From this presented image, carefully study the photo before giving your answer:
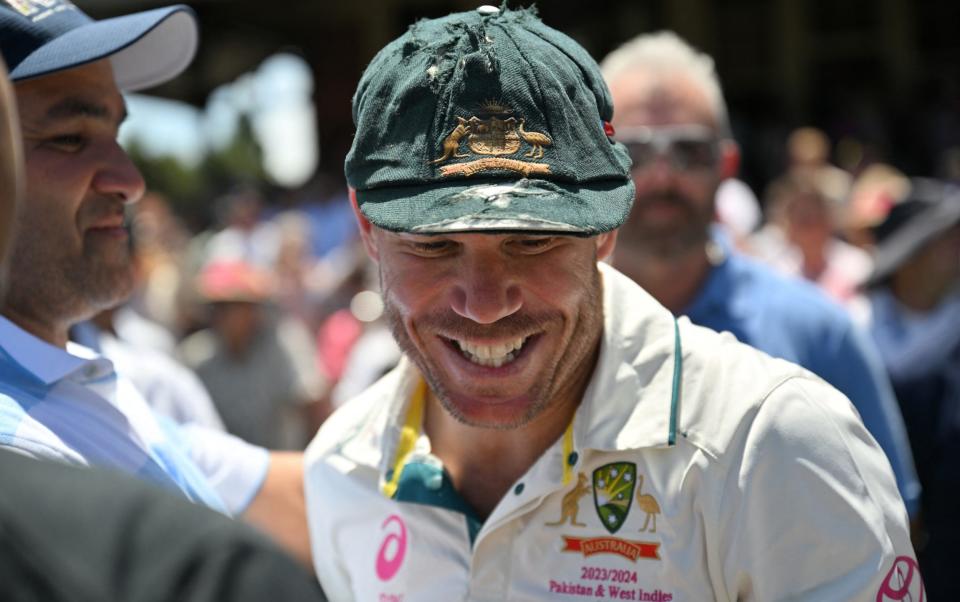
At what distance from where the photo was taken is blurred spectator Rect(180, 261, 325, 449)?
7.05m

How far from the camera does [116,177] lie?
2412 mm

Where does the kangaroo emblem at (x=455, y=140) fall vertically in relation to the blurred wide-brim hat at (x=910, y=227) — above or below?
above

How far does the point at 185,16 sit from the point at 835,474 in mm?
1694

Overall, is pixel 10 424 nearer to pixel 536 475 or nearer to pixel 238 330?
pixel 536 475

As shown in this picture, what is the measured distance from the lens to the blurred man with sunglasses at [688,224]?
3328 millimetres

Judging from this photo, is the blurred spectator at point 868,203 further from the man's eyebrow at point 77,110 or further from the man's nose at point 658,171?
the man's eyebrow at point 77,110

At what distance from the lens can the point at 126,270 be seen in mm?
2471

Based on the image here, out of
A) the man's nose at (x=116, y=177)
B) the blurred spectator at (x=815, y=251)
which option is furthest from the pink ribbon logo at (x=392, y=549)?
the blurred spectator at (x=815, y=251)

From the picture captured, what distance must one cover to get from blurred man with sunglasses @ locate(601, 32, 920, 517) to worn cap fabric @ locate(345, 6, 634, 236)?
148 cm

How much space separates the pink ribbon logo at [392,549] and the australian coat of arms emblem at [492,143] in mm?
642

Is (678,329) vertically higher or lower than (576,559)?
higher

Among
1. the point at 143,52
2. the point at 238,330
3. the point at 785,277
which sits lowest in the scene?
the point at 238,330

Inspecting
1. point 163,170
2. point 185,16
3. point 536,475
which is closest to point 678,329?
point 536,475

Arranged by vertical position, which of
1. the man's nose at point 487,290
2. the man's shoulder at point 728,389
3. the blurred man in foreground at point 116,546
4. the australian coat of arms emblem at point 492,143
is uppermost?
the blurred man in foreground at point 116,546
